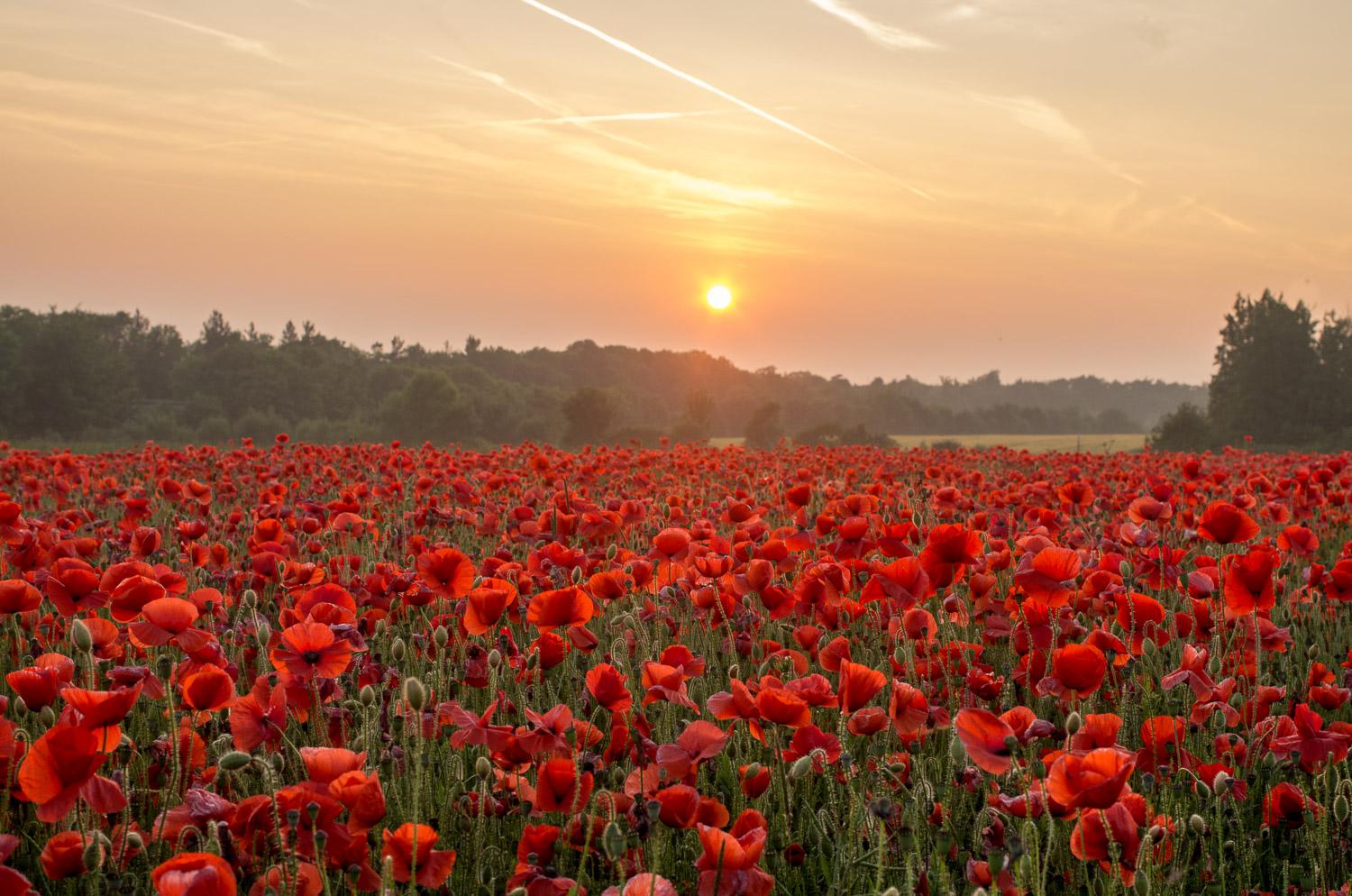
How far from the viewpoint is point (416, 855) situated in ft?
6.23

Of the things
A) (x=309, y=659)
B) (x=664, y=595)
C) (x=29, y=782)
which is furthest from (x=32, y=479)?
(x=29, y=782)

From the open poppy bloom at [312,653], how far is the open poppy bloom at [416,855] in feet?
2.54

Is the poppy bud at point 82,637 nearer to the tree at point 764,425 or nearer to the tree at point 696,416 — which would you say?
the tree at point 764,425

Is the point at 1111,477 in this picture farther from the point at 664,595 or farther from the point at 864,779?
the point at 864,779

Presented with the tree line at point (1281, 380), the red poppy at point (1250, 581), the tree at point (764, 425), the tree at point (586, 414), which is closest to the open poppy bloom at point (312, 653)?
the red poppy at point (1250, 581)

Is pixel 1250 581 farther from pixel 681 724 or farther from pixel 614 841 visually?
pixel 614 841

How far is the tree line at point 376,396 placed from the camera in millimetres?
53500

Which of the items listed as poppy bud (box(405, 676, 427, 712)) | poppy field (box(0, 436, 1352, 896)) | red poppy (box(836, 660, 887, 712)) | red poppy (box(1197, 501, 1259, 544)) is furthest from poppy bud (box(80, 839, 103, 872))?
red poppy (box(1197, 501, 1259, 544))

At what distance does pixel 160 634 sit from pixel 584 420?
49830mm

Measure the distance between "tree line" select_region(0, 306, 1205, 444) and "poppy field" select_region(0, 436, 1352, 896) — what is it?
2931 centimetres

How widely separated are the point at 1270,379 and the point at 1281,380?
58cm

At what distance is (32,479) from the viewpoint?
8320 millimetres

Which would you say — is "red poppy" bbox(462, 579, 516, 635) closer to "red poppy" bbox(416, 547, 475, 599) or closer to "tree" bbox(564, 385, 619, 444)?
"red poppy" bbox(416, 547, 475, 599)

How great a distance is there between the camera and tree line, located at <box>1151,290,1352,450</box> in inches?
2071
